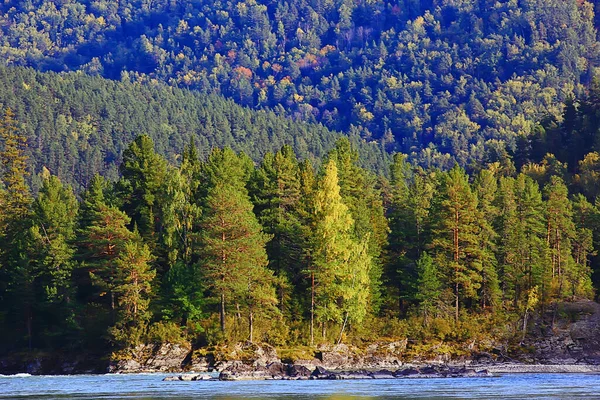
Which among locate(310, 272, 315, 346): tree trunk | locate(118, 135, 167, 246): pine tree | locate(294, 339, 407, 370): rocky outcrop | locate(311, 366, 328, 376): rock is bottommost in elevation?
locate(311, 366, 328, 376): rock

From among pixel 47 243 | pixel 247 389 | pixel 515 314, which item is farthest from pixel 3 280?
pixel 515 314

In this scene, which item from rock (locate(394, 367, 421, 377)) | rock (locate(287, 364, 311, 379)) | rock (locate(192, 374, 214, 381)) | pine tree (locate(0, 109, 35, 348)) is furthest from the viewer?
pine tree (locate(0, 109, 35, 348))

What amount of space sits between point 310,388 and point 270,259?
41434 mm

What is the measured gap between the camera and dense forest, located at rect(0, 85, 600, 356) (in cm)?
12169

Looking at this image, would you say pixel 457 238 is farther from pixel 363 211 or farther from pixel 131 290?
pixel 131 290

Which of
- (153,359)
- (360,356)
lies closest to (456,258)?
(360,356)

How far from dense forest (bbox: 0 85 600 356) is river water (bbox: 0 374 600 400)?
14800mm

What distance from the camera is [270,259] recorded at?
435 feet

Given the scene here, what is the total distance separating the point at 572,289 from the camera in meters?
138

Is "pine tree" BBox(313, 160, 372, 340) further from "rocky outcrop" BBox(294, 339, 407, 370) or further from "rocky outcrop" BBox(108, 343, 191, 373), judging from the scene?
"rocky outcrop" BBox(108, 343, 191, 373)

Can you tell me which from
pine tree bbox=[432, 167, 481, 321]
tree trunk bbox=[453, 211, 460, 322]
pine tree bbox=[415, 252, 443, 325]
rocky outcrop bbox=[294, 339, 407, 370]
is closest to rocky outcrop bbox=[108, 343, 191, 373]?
rocky outcrop bbox=[294, 339, 407, 370]

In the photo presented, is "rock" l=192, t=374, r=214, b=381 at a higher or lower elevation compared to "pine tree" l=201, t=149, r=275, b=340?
lower

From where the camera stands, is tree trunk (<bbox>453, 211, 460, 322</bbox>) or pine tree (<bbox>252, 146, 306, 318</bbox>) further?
tree trunk (<bbox>453, 211, 460, 322</bbox>)

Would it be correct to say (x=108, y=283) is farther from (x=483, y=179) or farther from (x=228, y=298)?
(x=483, y=179)
